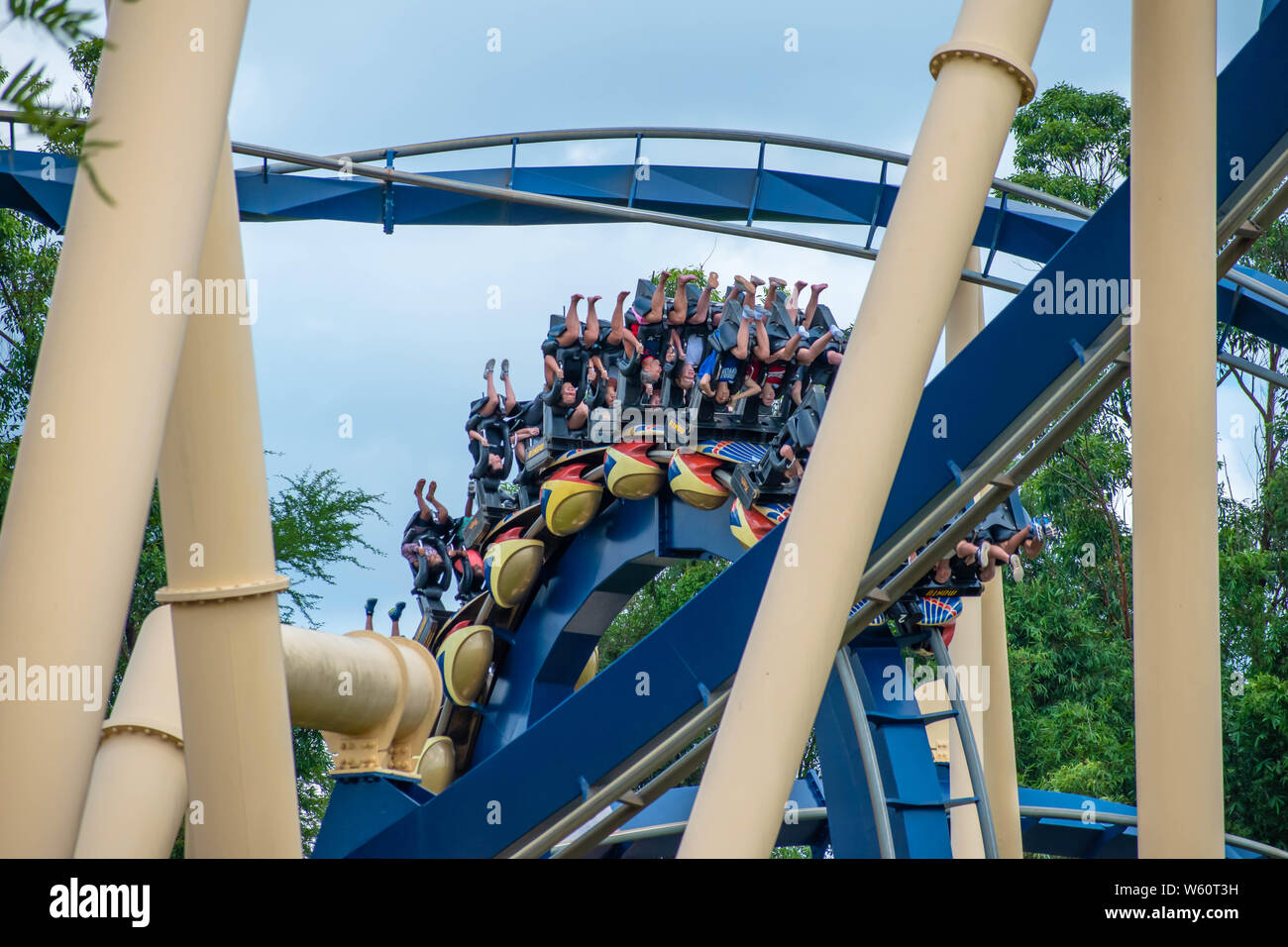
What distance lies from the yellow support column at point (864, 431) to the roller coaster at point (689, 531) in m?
0.14

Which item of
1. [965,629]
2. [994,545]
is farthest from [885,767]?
[965,629]

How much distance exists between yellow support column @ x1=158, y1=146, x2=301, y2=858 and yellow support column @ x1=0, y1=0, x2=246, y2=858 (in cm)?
69

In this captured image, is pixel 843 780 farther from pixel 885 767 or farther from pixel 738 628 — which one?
pixel 738 628

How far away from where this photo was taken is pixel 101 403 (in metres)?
2.29

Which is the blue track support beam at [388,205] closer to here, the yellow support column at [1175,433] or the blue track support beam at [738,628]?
the blue track support beam at [738,628]

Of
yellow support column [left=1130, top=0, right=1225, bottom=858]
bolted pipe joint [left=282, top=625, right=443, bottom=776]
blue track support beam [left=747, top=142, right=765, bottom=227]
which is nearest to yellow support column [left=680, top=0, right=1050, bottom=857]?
yellow support column [left=1130, top=0, right=1225, bottom=858]

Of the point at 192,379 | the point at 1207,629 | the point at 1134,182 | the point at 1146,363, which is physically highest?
the point at 1134,182

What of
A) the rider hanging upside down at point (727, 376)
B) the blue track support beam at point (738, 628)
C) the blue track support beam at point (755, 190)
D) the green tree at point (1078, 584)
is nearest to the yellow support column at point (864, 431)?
the blue track support beam at point (738, 628)

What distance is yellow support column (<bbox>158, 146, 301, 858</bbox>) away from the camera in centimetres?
310
